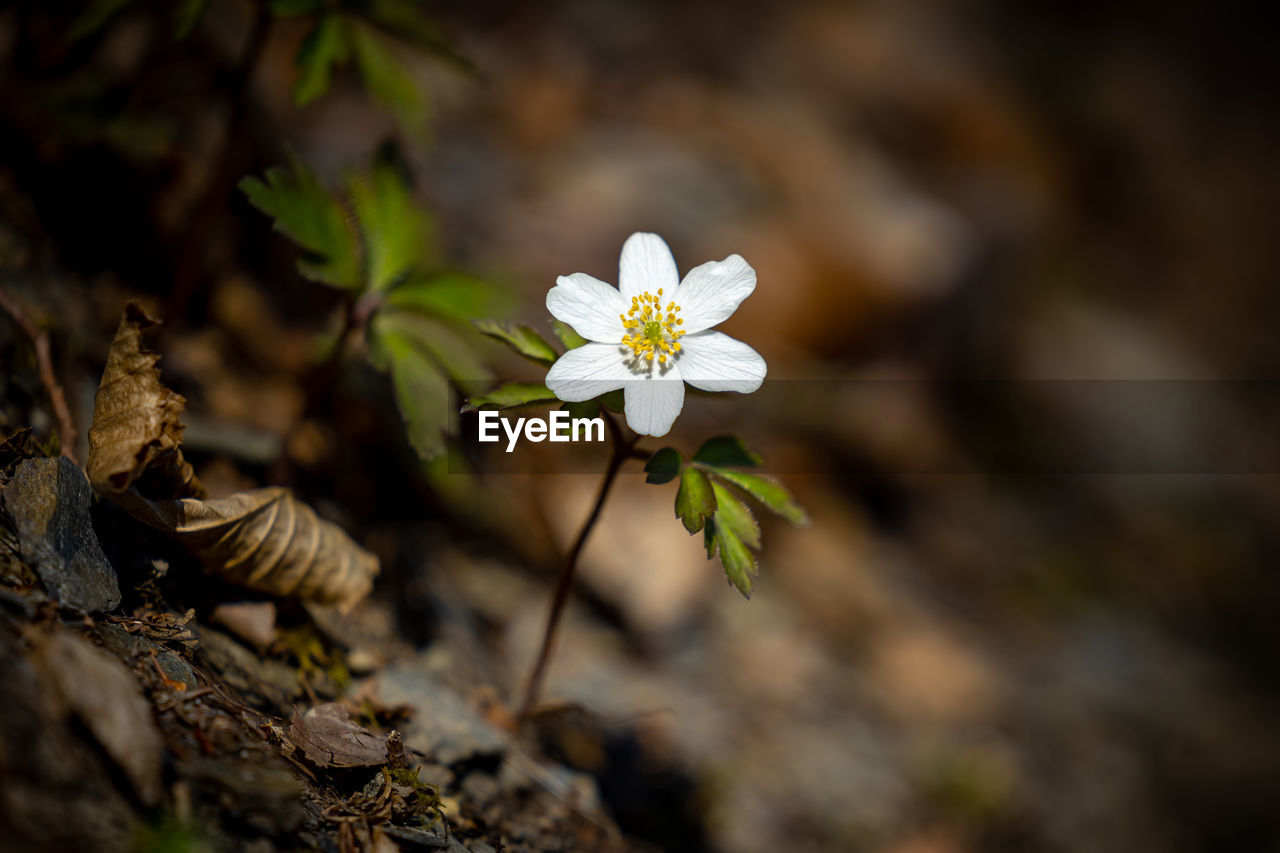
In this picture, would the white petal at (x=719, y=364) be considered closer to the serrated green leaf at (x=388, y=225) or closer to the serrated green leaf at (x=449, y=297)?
the serrated green leaf at (x=449, y=297)

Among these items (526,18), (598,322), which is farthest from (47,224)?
(526,18)

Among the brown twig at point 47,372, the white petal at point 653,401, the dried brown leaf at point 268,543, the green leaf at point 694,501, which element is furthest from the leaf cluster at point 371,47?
the green leaf at point 694,501

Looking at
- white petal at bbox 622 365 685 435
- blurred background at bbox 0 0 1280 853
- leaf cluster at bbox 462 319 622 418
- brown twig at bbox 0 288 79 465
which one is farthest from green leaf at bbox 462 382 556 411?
brown twig at bbox 0 288 79 465

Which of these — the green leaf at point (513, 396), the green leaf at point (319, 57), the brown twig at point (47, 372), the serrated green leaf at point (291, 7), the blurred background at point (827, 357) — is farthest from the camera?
the blurred background at point (827, 357)

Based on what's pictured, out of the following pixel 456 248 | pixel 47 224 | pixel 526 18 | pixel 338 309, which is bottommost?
pixel 47 224

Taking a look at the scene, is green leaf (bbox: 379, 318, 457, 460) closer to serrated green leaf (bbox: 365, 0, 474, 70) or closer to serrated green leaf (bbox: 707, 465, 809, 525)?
serrated green leaf (bbox: 707, 465, 809, 525)

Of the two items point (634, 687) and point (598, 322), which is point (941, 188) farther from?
point (598, 322)
